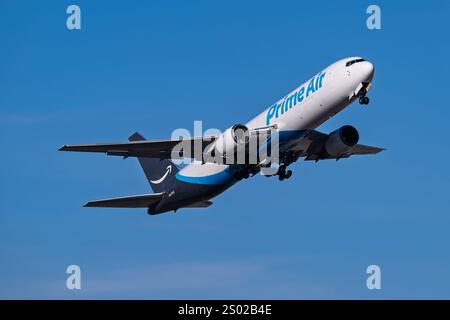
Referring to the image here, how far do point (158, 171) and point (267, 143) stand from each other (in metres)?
12.8

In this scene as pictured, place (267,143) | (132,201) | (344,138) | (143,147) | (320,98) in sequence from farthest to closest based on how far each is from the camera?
1. (132,201)
2. (344,138)
3. (143,147)
4. (267,143)
5. (320,98)

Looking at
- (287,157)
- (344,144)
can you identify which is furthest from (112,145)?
(344,144)

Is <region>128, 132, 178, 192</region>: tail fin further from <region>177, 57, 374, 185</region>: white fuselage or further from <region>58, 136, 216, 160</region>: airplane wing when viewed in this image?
<region>177, 57, 374, 185</region>: white fuselage

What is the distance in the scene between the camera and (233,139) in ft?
146

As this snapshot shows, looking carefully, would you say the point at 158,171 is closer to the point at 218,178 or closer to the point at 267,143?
the point at 218,178

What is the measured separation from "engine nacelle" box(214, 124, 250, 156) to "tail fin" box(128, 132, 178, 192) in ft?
27.4

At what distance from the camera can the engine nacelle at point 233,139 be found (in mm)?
44719

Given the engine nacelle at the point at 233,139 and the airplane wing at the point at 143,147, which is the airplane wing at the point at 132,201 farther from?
the engine nacelle at the point at 233,139

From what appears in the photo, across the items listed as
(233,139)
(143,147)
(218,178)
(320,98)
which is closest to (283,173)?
(218,178)

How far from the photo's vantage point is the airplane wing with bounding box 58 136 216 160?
45.9m

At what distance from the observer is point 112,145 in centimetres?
4616

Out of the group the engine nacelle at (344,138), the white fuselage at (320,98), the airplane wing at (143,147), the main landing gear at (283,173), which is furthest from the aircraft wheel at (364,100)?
the airplane wing at (143,147)

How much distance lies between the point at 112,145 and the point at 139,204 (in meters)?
6.99
